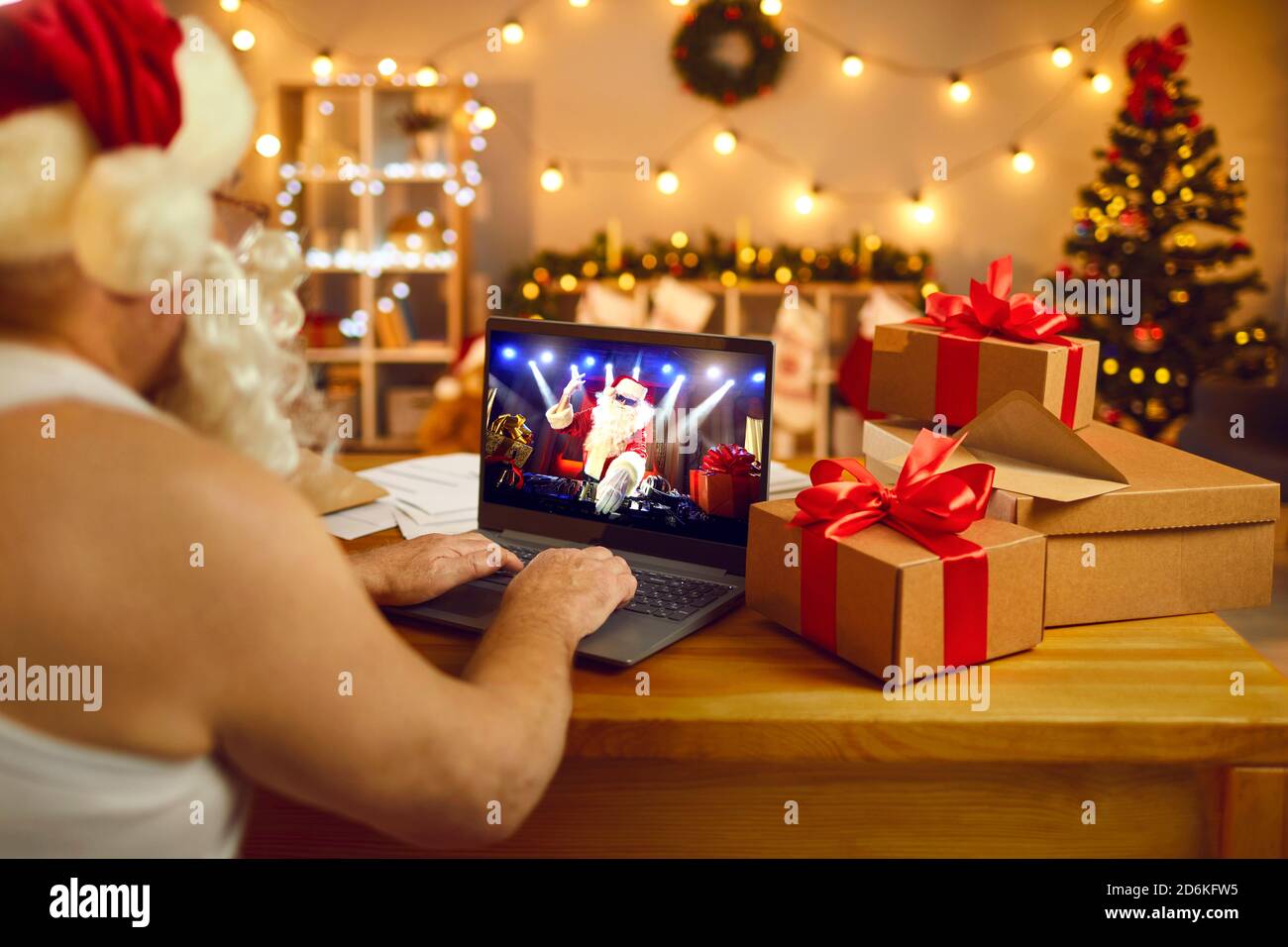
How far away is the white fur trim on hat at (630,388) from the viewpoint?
4.32 feet

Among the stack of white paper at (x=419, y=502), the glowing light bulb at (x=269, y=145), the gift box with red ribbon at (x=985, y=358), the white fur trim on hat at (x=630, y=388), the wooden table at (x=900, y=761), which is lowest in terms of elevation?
the wooden table at (x=900, y=761)

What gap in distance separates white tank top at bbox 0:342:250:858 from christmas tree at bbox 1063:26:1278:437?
A: 13.9ft

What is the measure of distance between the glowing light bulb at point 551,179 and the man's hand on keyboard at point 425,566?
4.19 m

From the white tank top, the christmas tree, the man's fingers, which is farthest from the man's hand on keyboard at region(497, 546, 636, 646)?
the christmas tree

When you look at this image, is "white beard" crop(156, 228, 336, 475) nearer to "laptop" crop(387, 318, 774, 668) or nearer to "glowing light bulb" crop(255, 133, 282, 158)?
"laptop" crop(387, 318, 774, 668)

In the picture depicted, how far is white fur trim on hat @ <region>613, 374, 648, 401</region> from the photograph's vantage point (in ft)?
4.32

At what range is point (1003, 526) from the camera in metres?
1.09

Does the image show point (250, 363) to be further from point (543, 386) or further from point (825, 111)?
point (825, 111)

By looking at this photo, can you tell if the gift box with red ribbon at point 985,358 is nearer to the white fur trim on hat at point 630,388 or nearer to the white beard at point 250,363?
the white fur trim on hat at point 630,388

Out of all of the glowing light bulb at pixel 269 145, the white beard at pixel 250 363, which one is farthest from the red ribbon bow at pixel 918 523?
the glowing light bulb at pixel 269 145
